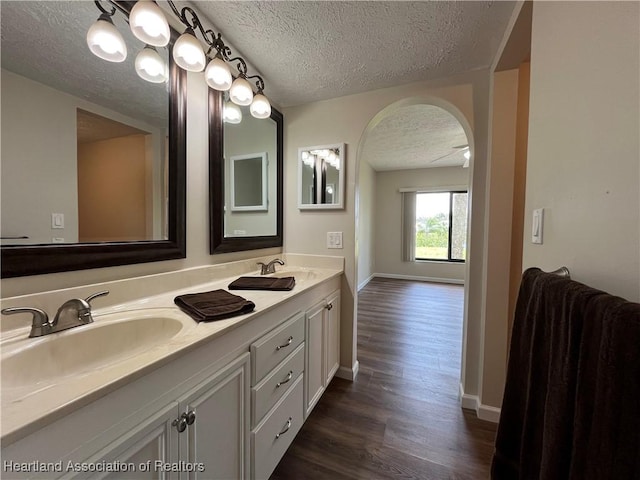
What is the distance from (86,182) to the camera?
926 mm

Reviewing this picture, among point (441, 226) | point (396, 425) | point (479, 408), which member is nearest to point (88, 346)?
point (396, 425)

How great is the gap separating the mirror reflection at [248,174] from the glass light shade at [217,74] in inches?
10.6

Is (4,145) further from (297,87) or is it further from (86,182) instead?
(297,87)

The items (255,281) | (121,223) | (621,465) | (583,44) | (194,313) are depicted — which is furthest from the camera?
(255,281)

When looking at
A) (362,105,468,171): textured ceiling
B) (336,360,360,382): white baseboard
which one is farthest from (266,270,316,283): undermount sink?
(362,105,468,171): textured ceiling

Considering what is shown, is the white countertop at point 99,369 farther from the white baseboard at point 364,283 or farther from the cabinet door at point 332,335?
the white baseboard at point 364,283

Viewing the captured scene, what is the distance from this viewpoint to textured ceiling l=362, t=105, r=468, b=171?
263 cm

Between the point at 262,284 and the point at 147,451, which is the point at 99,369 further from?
the point at 262,284

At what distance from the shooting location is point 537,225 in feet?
2.91

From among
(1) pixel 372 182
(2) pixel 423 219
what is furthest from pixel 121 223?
(2) pixel 423 219

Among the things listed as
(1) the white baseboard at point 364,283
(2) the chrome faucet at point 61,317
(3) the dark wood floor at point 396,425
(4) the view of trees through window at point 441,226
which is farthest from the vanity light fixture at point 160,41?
(4) the view of trees through window at point 441,226

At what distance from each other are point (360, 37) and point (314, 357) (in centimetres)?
187

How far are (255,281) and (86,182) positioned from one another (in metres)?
0.87

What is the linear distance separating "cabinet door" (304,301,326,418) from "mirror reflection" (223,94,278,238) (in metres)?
0.76
